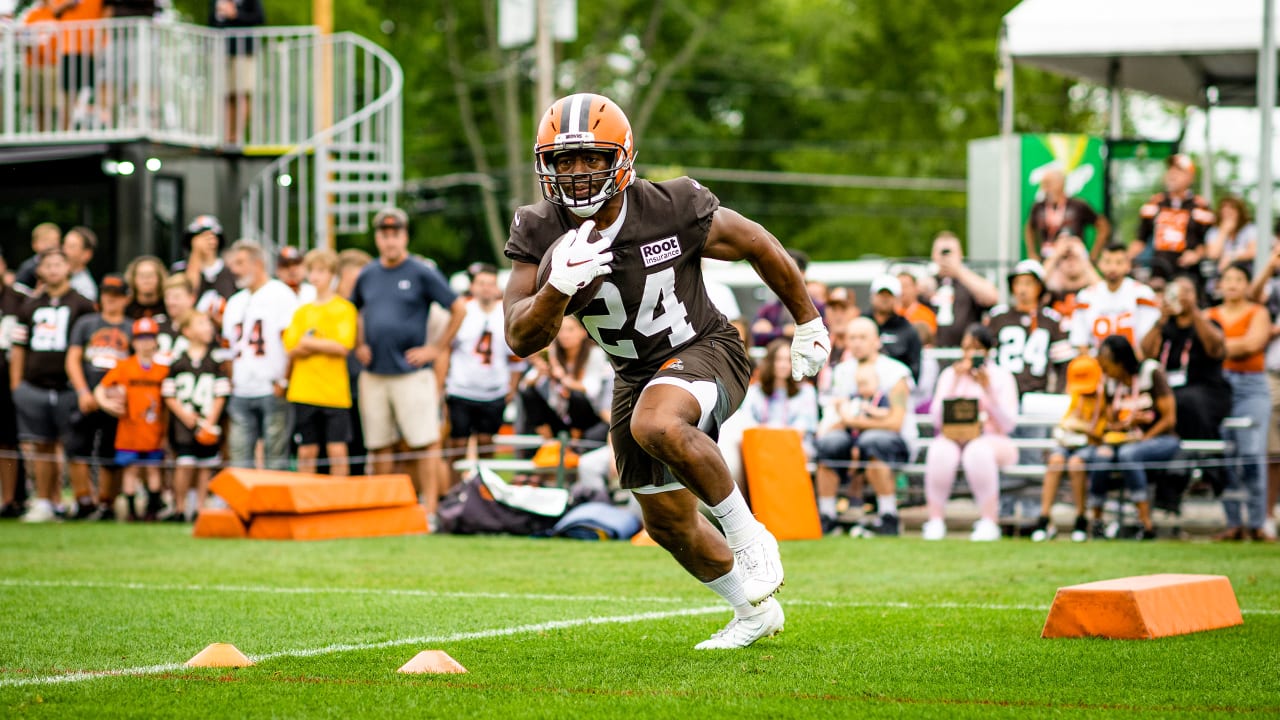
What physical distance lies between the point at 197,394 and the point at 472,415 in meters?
2.53

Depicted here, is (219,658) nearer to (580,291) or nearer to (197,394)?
(580,291)

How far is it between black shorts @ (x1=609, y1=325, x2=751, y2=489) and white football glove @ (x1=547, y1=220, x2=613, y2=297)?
0.78 meters

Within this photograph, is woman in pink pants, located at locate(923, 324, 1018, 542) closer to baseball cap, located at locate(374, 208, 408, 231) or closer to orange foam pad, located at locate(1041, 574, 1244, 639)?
baseball cap, located at locate(374, 208, 408, 231)

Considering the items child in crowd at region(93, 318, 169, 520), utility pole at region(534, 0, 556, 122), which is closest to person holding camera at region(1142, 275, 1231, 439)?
child in crowd at region(93, 318, 169, 520)

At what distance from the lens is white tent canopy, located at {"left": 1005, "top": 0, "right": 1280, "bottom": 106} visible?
16453 mm

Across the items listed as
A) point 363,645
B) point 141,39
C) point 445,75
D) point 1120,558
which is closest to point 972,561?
point 1120,558

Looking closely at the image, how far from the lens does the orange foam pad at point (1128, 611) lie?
6445 mm

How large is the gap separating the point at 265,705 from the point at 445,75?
1480 inches

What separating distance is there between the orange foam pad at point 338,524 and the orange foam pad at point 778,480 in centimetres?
295

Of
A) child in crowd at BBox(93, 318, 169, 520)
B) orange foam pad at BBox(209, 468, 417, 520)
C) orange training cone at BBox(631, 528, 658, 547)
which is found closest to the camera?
orange training cone at BBox(631, 528, 658, 547)

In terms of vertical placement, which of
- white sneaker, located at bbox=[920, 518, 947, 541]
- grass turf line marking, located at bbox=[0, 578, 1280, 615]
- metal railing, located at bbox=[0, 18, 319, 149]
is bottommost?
white sneaker, located at bbox=[920, 518, 947, 541]

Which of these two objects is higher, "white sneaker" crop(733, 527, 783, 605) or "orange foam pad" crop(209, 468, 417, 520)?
"white sneaker" crop(733, 527, 783, 605)

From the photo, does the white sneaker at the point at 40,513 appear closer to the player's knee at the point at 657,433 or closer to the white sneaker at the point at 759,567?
the white sneaker at the point at 759,567

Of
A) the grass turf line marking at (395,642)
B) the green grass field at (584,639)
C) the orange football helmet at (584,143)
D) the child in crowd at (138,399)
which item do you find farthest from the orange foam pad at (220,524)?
the orange football helmet at (584,143)
